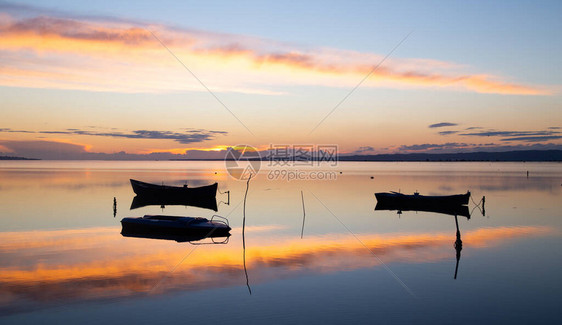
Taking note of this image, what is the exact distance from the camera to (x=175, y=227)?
32.2m

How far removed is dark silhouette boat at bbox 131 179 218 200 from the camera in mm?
61062

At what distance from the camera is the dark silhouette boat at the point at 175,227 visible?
3189cm

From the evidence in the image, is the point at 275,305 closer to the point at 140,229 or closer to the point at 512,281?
the point at 512,281

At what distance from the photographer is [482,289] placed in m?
19.1

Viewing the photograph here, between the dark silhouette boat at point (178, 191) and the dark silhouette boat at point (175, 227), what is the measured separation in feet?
85.1

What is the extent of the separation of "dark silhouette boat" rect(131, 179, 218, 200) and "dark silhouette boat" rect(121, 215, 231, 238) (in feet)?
85.1

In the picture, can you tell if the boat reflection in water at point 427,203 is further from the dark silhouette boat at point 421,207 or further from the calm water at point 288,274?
the calm water at point 288,274

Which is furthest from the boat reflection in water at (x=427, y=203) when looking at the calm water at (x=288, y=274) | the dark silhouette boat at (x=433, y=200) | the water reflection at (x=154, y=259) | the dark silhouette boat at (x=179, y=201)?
the dark silhouette boat at (x=179, y=201)

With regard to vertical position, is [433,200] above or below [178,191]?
below

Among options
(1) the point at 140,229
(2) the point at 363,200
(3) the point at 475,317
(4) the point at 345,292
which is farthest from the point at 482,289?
(2) the point at 363,200

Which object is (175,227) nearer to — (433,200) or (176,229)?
(176,229)

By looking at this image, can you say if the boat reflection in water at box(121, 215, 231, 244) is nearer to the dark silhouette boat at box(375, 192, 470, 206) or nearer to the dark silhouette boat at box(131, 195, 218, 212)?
the dark silhouette boat at box(131, 195, 218, 212)

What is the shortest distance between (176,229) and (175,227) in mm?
168

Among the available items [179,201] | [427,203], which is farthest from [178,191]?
[427,203]
